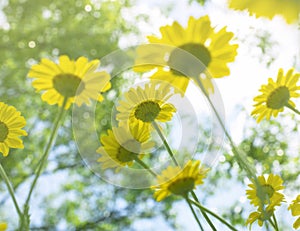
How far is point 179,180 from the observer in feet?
→ 1.29

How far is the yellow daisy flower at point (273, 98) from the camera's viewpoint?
1.87 ft

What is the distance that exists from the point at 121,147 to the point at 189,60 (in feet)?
0.39

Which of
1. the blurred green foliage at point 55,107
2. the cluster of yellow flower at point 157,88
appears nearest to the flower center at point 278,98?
the cluster of yellow flower at point 157,88

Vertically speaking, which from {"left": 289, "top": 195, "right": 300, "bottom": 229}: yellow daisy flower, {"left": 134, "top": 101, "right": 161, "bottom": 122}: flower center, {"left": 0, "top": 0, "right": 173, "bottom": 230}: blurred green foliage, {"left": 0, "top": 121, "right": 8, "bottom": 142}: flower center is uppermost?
{"left": 0, "top": 0, "right": 173, "bottom": 230}: blurred green foliage

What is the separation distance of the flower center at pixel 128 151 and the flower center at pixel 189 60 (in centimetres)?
9

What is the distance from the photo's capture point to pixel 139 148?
1.52ft

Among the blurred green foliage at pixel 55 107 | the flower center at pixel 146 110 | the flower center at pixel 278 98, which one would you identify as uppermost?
the blurred green foliage at pixel 55 107

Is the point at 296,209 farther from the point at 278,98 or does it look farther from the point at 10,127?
the point at 10,127

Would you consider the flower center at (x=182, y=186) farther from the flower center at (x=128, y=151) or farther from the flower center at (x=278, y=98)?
the flower center at (x=278, y=98)

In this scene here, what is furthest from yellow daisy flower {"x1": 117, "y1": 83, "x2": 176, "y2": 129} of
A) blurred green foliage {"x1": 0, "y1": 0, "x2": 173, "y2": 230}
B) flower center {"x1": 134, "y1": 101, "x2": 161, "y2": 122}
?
blurred green foliage {"x1": 0, "y1": 0, "x2": 173, "y2": 230}

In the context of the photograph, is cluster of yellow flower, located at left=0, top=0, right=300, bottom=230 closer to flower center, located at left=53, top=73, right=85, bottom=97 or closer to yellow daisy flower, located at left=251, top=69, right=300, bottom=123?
flower center, located at left=53, top=73, right=85, bottom=97

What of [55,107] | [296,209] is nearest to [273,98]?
[296,209]

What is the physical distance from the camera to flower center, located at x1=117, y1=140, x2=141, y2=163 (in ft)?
1.47

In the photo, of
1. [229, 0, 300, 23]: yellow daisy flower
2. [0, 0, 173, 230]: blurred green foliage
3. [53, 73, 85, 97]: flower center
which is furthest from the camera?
[0, 0, 173, 230]: blurred green foliage
